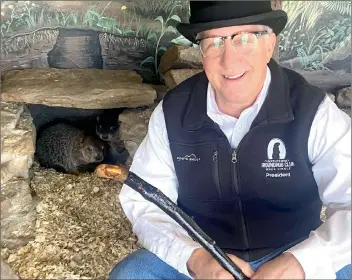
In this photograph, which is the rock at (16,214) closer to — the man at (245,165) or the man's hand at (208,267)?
the man at (245,165)

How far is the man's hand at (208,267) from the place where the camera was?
0.88 m

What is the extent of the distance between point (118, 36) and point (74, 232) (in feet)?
1.97

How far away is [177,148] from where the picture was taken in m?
1.01

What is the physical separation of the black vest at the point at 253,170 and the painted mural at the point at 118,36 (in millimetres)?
271

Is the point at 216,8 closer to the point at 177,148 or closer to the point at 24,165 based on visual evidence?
the point at 177,148

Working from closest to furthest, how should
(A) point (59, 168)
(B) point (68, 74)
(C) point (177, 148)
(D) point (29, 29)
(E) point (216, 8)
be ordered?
(E) point (216, 8), (C) point (177, 148), (D) point (29, 29), (B) point (68, 74), (A) point (59, 168)

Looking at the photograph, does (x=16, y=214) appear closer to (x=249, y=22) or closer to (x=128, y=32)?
(x=128, y=32)

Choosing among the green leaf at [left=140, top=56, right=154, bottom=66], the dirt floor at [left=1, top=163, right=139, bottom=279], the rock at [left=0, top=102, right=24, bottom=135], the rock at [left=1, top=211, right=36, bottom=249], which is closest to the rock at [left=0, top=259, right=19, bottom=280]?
the dirt floor at [left=1, top=163, right=139, bottom=279]

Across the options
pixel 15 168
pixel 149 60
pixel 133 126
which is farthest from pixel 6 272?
pixel 149 60

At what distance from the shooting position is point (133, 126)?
1629 millimetres

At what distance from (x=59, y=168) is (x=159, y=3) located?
70cm

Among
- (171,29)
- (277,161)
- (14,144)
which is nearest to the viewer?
(277,161)

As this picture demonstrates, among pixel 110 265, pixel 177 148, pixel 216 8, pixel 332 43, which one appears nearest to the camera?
pixel 216 8

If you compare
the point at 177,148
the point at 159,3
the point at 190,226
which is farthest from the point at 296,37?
the point at 190,226
